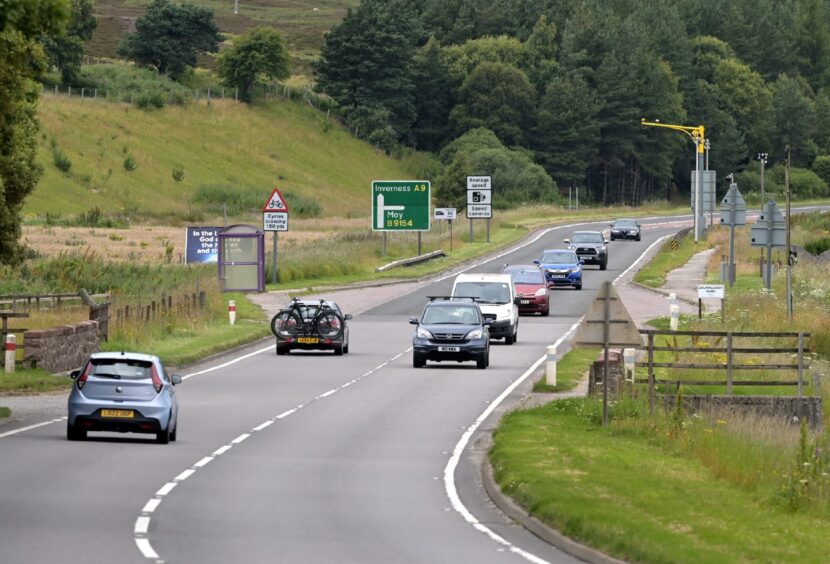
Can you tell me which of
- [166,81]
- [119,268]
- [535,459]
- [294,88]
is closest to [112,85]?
[166,81]

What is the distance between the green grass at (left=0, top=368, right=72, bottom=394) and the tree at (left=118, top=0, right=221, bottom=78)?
126228mm

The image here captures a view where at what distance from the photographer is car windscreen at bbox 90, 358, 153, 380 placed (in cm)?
2484

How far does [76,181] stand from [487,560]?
10812 cm

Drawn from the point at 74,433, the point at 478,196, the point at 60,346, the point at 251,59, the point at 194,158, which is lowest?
the point at 74,433

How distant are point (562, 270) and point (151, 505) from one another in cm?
4966

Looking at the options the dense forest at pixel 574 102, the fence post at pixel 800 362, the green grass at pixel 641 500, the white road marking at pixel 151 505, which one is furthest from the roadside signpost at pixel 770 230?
the dense forest at pixel 574 102

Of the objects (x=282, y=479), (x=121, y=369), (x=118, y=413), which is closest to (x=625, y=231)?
(x=121, y=369)

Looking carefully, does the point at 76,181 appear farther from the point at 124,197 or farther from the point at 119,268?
the point at 119,268

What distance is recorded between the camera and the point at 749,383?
33.5m

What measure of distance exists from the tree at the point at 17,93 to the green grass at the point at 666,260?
110 feet

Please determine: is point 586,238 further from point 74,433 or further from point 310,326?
point 74,433

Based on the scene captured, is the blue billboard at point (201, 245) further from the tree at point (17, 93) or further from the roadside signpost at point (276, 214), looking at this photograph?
the tree at point (17, 93)

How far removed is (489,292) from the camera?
46.8 meters

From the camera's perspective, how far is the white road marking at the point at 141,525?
55.4 ft
